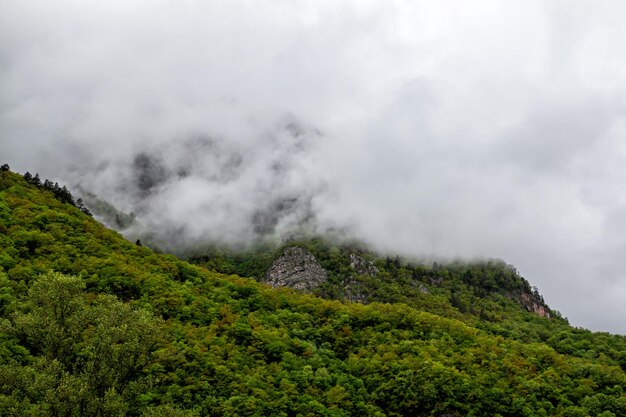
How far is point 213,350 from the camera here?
9362 cm

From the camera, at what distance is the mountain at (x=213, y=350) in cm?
6294

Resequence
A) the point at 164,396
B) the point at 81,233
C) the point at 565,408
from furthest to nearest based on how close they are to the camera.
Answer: the point at 81,233 < the point at 565,408 < the point at 164,396

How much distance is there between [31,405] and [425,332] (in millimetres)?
79755

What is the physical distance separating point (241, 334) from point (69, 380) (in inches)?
1796

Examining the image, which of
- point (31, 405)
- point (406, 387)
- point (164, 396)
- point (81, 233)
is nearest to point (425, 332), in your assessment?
point (406, 387)

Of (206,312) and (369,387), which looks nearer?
(369,387)

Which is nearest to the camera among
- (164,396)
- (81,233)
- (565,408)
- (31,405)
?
(31,405)

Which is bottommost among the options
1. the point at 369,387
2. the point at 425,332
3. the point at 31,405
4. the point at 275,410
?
the point at 31,405

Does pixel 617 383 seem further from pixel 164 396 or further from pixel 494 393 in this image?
pixel 164 396

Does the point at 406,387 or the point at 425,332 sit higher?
the point at 425,332

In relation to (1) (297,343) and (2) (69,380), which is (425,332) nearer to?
(1) (297,343)

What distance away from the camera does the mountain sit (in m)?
62.9

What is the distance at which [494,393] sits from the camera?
9431 cm

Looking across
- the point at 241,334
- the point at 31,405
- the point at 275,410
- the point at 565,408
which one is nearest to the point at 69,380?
the point at 31,405
